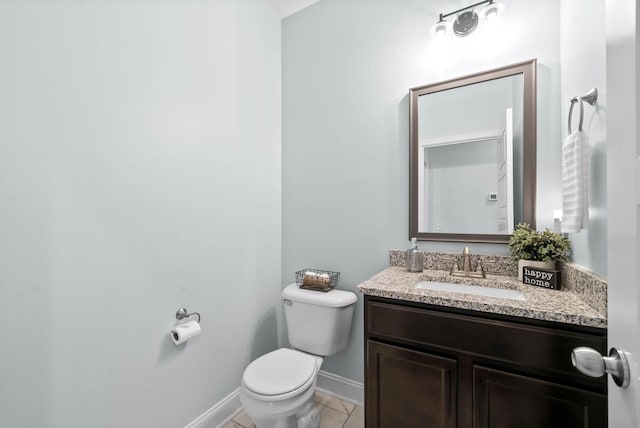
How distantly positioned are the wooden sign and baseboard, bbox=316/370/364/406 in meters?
1.15

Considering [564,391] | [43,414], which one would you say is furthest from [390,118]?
[43,414]

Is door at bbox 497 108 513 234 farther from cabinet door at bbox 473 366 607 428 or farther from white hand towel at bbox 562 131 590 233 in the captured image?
cabinet door at bbox 473 366 607 428

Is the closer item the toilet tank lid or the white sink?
the white sink

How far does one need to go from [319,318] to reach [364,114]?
1286mm

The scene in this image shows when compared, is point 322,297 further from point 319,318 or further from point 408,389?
point 408,389

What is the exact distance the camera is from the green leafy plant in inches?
48.2

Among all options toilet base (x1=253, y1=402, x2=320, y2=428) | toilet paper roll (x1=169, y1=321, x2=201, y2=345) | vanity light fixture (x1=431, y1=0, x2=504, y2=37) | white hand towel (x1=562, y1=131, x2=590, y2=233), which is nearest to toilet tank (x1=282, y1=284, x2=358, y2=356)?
toilet base (x1=253, y1=402, x2=320, y2=428)

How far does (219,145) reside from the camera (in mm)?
1608

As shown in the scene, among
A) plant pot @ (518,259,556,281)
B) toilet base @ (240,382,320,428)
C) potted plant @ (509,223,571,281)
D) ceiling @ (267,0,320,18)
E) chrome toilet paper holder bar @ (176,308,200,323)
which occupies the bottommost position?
toilet base @ (240,382,320,428)

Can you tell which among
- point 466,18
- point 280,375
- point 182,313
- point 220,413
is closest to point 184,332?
point 182,313

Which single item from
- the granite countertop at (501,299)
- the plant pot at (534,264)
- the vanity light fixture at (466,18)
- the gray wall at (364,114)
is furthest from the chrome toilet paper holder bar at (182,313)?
the vanity light fixture at (466,18)

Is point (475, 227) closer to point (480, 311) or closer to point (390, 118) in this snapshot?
point (480, 311)

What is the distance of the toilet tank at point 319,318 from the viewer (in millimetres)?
1589

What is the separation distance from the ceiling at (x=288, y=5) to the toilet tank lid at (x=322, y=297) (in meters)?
1.96
